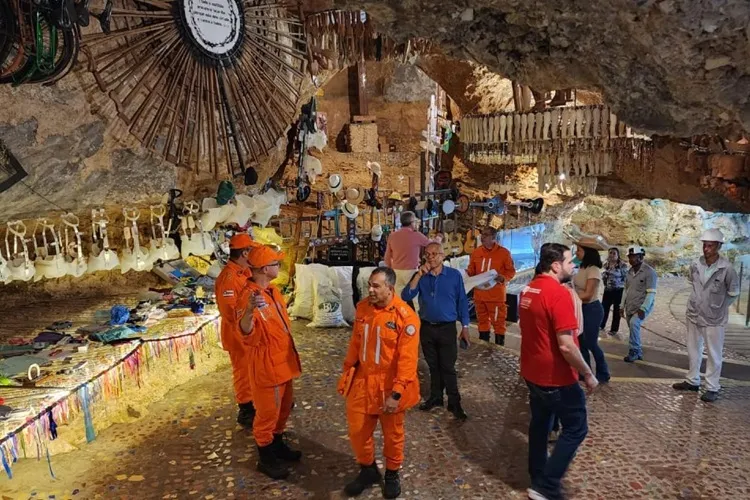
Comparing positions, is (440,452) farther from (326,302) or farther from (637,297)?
(637,297)

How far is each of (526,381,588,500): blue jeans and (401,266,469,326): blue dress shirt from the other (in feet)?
4.34

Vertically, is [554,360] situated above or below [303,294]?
above

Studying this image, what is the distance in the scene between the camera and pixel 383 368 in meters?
3.60

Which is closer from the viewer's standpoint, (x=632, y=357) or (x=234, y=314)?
(x=234, y=314)

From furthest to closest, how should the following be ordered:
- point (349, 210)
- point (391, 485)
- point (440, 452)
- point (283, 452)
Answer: point (349, 210) < point (440, 452) < point (283, 452) < point (391, 485)

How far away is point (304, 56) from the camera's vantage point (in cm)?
671

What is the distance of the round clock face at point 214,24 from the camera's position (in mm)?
5379

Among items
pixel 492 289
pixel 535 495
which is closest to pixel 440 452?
pixel 535 495

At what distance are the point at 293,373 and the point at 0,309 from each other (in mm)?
4490

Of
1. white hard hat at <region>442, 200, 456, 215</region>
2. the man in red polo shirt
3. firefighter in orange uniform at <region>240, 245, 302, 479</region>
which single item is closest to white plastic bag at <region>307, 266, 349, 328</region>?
white hard hat at <region>442, 200, 456, 215</region>

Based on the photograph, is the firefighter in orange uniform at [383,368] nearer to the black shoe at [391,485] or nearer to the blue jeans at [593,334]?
the black shoe at [391,485]

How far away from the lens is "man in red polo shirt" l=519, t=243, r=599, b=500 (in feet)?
11.3

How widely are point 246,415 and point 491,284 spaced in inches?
129

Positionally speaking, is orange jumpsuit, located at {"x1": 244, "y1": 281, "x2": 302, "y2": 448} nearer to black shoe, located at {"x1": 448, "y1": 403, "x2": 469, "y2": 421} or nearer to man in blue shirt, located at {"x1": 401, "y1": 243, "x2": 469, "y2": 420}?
man in blue shirt, located at {"x1": 401, "y1": 243, "x2": 469, "y2": 420}
